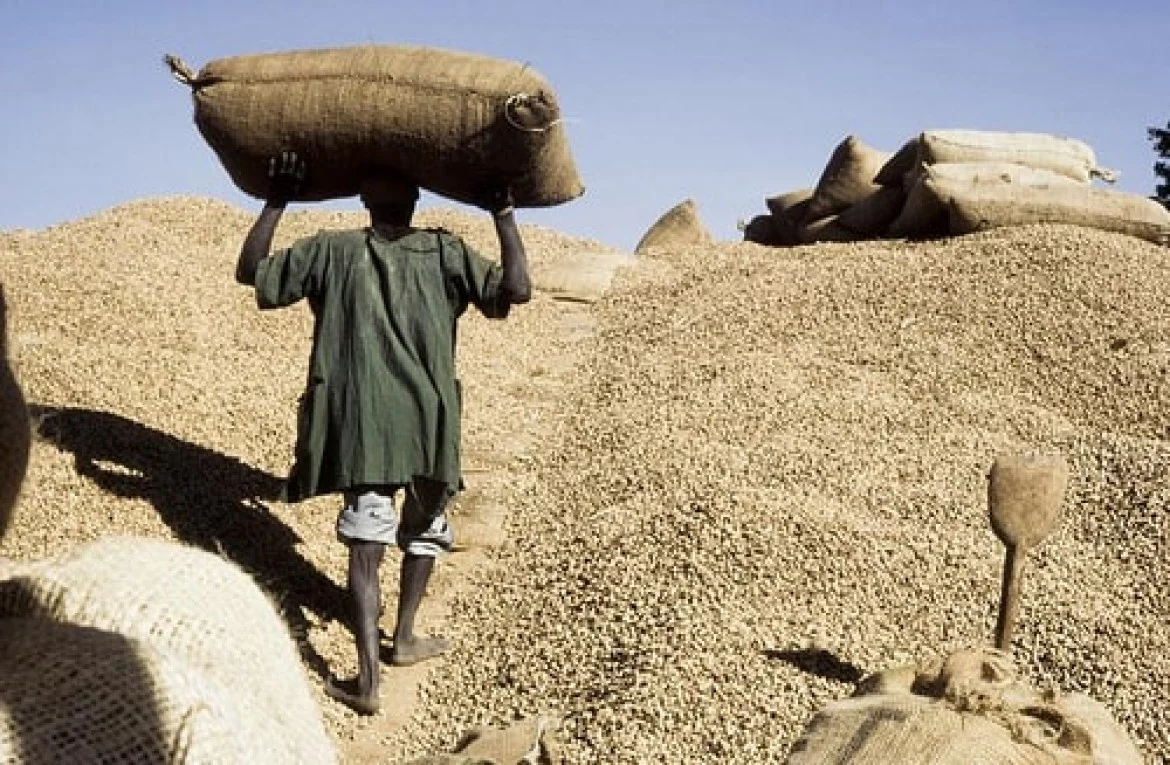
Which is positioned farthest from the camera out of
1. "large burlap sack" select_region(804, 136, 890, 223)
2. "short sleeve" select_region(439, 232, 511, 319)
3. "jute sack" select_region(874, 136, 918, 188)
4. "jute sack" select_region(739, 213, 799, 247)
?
"jute sack" select_region(739, 213, 799, 247)

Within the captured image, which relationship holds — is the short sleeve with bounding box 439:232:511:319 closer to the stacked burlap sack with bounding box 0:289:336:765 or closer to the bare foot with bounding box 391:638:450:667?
the bare foot with bounding box 391:638:450:667

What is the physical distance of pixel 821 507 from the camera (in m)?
4.97

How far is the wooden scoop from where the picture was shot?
3752mm

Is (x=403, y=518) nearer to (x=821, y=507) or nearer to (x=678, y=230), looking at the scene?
(x=821, y=507)

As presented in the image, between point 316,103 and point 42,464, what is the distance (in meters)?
1.76

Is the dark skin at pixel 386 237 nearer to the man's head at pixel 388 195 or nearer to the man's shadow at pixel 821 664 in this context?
the man's head at pixel 388 195

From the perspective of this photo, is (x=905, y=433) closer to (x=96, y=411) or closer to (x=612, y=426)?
(x=612, y=426)

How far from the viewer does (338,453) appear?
13.2ft

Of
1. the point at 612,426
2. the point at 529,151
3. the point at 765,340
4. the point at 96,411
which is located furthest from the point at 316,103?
the point at 765,340

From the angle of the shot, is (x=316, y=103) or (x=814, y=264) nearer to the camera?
(x=316, y=103)

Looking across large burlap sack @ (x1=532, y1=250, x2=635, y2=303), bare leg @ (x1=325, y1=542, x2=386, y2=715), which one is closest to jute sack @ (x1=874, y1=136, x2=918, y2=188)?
large burlap sack @ (x1=532, y1=250, x2=635, y2=303)

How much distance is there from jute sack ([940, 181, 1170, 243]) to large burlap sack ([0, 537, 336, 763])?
318 inches

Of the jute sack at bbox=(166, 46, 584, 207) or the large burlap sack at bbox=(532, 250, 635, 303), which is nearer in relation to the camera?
the jute sack at bbox=(166, 46, 584, 207)

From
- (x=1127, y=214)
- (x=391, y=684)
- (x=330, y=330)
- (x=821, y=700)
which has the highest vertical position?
(x=1127, y=214)
